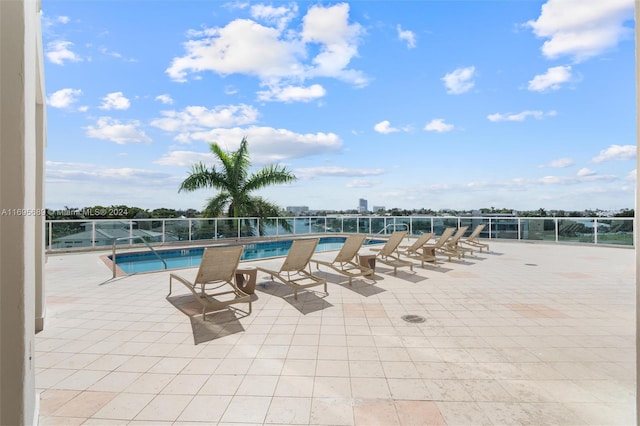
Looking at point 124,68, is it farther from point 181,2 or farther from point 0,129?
point 0,129

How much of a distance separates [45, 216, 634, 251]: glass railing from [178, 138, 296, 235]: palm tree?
36.7 inches

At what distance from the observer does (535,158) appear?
17781mm

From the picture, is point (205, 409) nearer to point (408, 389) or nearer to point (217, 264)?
point (408, 389)

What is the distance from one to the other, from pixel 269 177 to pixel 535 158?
16057 millimetres

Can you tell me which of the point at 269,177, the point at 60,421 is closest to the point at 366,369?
the point at 60,421

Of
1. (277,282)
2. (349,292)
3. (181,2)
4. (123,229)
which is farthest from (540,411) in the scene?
(123,229)

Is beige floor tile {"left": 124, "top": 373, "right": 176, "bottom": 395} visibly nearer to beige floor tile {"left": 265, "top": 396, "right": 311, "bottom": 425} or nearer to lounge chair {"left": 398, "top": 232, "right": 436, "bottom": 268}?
beige floor tile {"left": 265, "top": 396, "right": 311, "bottom": 425}

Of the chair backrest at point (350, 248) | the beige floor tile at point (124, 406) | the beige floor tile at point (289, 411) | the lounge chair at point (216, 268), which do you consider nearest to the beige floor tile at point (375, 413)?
the beige floor tile at point (289, 411)

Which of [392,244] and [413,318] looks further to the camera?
[392,244]

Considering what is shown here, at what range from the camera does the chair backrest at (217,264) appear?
4340 millimetres

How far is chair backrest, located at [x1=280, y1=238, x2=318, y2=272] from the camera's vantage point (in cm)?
545

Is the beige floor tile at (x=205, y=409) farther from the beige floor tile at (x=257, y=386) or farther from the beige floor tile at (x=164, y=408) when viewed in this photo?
the beige floor tile at (x=257, y=386)

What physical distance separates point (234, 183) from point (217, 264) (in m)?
11.4

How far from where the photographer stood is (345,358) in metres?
3.00
